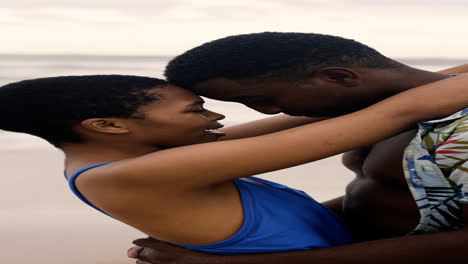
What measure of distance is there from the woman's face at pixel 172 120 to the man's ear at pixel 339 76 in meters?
0.38

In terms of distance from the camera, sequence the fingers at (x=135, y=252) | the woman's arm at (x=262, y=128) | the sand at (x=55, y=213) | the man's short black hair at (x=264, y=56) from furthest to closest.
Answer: the sand at (x=55, y=213) < the woman's arm at (x=262, y=128) < the fingers at (x=135, y=252) < the man's short black hair at (x=264, y=56)

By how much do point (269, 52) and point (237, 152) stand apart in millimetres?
374

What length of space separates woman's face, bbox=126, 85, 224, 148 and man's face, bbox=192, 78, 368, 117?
0.19ft

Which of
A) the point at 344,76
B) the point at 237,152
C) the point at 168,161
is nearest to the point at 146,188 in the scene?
the point at 168,161

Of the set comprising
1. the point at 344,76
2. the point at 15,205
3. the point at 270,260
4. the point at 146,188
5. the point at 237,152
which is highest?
the point at 344,76

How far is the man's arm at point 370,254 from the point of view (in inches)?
78.1

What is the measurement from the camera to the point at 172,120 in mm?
2152

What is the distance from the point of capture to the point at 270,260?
7.04 ft

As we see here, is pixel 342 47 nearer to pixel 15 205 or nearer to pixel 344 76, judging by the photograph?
pixel 344 76

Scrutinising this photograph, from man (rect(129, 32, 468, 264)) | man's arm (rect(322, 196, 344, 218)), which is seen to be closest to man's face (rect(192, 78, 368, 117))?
man (rect(129, 32, 468, 264))

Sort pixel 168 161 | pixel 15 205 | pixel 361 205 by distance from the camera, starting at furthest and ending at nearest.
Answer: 1. pixel 15 205
2. pixel 361 205
3. pixel 168 161

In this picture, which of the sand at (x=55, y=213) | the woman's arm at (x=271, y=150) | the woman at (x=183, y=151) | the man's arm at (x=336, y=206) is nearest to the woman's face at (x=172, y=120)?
the woman at (x=183, y=151)

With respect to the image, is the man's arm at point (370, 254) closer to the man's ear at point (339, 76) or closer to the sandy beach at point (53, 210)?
the man's ear at point (339, 76)

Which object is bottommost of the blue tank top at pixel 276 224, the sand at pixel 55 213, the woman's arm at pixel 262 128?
the sand at pixel 55 213
